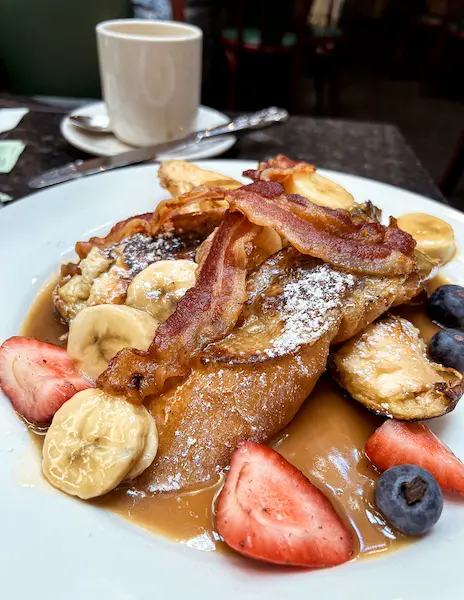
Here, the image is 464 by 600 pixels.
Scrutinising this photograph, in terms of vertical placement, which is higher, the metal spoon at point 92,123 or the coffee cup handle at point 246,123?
the coffee cup handle at point 246,123

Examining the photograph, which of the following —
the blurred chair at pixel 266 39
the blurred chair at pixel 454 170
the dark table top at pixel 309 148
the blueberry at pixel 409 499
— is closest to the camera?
the blueberry at pixel 409 499

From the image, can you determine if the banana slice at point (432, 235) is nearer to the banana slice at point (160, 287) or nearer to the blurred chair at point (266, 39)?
the banana slice at point (160, 287)

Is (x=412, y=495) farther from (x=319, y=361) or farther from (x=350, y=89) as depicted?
(x=350, y=89)

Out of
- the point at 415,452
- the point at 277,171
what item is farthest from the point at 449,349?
the point at 277,171

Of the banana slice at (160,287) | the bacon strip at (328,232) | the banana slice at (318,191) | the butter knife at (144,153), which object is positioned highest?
the bacon strip at (328,232)

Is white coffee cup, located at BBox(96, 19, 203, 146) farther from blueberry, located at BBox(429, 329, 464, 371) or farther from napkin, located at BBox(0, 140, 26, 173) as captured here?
blueberry, located at BBox(429, 329, 464, 371)

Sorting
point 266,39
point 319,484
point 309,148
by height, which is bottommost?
point 266,39

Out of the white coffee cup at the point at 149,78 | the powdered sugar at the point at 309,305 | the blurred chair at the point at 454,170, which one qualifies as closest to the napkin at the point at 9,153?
the white coffee cup at the point at 149,78

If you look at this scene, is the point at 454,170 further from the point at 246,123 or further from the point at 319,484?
the point at 319,484

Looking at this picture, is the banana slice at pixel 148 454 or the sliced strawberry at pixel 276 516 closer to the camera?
the sliced strawberry at pixel 276 516
